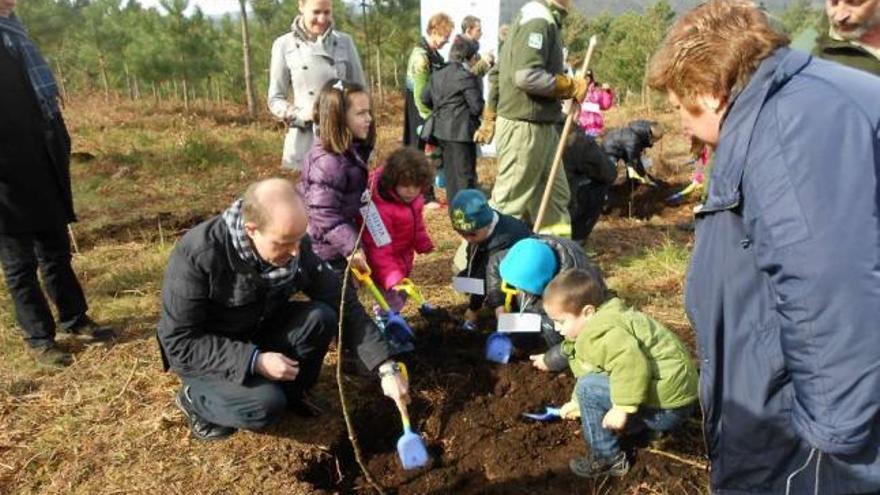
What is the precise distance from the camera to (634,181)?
22.8ft

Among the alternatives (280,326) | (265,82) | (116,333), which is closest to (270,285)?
(280,326)

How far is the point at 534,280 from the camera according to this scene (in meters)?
3.01

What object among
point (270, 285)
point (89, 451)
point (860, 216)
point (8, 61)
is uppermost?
Answer: point (8, 61)

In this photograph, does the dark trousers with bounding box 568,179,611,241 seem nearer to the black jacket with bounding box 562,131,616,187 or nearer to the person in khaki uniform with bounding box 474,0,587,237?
the black jacket with bounding box 562,131,616,187

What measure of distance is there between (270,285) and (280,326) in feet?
1.01

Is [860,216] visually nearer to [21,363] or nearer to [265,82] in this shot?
[21,363]

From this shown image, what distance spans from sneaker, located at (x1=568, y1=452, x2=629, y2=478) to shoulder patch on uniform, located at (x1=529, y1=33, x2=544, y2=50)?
2.46m

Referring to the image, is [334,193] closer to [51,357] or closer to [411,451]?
[411,451]

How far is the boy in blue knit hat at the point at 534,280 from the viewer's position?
9.89 ft

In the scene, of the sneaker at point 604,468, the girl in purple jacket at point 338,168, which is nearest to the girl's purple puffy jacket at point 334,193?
the girl in purple jacket at point 338,168

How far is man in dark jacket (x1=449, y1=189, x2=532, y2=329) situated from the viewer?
329cm

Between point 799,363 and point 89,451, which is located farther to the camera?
point 89,451

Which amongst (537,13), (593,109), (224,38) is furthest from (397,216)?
(224,38)

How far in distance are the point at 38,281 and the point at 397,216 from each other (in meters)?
1.88
